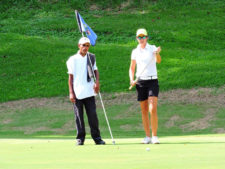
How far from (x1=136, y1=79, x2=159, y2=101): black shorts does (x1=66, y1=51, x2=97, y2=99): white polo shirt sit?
937 millimetres

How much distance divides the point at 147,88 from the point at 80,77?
1.32 metres

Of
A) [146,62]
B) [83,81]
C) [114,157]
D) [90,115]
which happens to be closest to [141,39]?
[146,62]

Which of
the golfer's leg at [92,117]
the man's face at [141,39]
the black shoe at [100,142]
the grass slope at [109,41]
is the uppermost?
the man's face at [141,39]

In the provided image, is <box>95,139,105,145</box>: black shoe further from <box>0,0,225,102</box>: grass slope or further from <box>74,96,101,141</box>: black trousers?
<box>0,0,225,102</box>: grass slope

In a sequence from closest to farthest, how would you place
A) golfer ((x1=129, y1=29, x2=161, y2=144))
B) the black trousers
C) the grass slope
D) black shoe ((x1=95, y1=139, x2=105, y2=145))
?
golfer ((x1=129, y1=29, x2=161, y2=144)) < black shoe ((x1=95, y1=139, x2=105, y2=145)) < the black trousers < the grass slope

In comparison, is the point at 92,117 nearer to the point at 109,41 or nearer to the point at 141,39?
the point at 141,39

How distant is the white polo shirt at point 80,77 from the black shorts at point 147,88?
3.07 ft

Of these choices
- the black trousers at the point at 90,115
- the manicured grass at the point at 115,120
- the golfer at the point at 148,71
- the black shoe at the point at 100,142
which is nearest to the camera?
the golfer at the point at 148,71

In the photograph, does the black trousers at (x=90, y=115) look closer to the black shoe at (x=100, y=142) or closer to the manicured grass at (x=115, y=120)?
the black shoe at (x=100, y=142)

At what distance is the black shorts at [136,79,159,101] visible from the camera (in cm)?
1125

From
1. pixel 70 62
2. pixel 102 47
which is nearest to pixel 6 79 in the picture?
pixel 102 47

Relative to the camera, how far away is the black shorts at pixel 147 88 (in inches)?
443

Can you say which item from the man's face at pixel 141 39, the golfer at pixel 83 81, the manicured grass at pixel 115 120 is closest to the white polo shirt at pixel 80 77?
the golfer at pixel 83 81

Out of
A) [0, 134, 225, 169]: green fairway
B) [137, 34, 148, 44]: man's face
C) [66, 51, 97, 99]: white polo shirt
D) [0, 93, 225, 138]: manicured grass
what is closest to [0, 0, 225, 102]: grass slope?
[0, 93, 225, 138]: manicured grass
